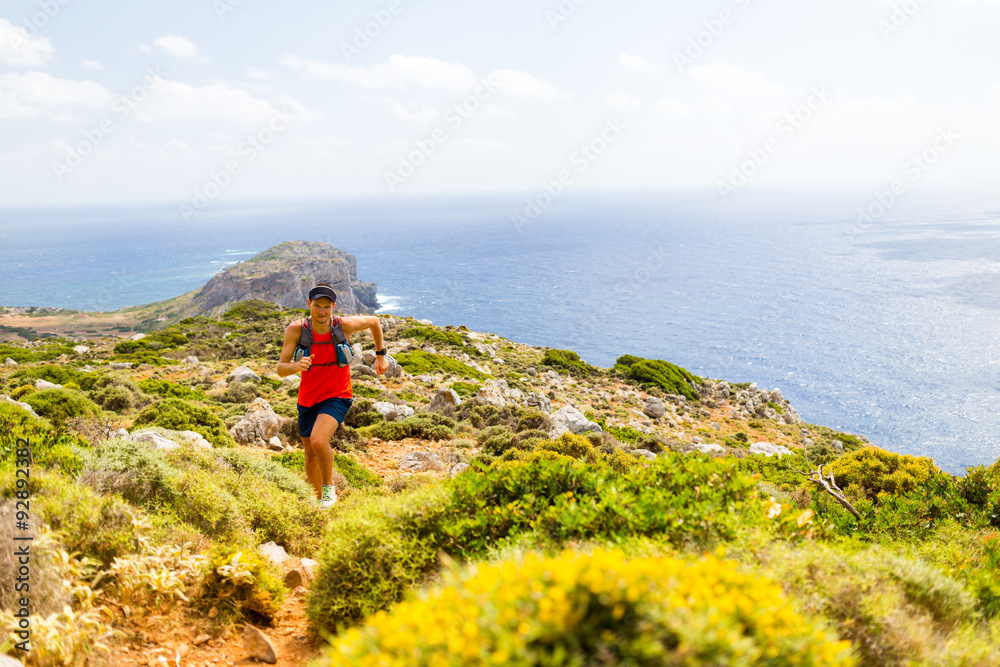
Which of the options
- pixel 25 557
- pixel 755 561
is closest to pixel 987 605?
pixel 755 561

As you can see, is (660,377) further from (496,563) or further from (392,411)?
(496,563)

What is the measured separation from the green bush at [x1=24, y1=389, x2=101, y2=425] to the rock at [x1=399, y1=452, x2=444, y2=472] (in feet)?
20.0

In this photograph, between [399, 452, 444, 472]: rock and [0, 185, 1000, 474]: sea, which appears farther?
[0, 185, 1000, 474]: sea

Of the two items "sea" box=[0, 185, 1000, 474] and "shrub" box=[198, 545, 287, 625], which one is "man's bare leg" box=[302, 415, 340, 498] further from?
"sea" box=[0, 185, 1000, 474]

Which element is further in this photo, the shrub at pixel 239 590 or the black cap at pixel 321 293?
the black cap at pixel 321 293

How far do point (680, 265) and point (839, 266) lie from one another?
96.7ft

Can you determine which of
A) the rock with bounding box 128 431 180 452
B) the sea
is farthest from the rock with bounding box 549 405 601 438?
the sea

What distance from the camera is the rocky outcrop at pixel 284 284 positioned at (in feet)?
296

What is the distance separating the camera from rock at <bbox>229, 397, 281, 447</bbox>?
34.3ft

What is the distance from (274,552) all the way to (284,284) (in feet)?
312

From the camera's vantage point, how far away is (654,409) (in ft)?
88.7

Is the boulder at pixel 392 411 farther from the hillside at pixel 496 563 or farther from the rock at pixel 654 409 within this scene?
the rock at pixel 654 409

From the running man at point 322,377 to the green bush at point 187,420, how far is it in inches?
199

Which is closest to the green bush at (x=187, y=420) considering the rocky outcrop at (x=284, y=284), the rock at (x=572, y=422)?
the rock at (x=572, y=422)
